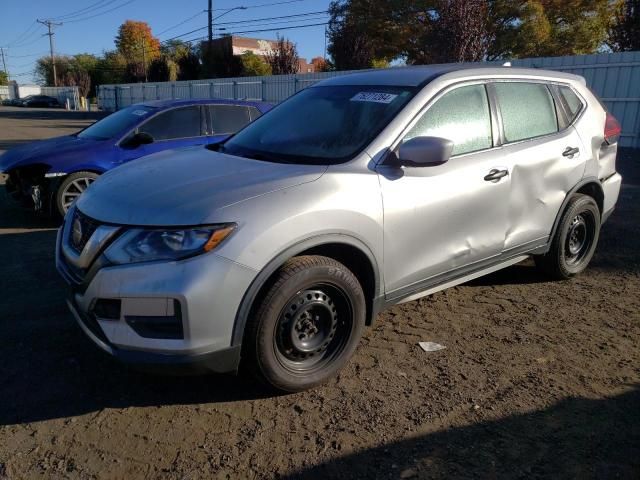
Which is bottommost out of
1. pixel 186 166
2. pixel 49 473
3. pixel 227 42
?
pixel 49 473

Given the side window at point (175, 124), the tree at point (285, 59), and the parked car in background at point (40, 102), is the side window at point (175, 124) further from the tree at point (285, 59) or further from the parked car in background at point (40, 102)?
the parked car in background at point (40, 102)

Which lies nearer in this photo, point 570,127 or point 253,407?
point 253,407

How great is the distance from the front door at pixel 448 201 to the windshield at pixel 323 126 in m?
0.26

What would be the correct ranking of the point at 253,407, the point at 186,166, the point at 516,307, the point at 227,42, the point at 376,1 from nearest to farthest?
1. the point at 253,407
2. the point at 186,166
3. the point at 516,307
4. the point at 376,1
5. the point at 227,42

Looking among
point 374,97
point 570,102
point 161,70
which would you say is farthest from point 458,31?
point 161,70

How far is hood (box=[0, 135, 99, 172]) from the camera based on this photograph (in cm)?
639

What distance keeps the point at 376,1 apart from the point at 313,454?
127 feet

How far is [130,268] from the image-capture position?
2.55 metres

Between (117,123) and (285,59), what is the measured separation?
1163 inches

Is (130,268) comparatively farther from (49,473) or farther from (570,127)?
(570,127)

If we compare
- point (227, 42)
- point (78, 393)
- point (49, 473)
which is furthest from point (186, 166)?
point (227, 42)

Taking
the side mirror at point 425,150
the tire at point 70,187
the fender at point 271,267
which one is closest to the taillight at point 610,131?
the side mirror at point 425,150

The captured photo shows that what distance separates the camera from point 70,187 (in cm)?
648

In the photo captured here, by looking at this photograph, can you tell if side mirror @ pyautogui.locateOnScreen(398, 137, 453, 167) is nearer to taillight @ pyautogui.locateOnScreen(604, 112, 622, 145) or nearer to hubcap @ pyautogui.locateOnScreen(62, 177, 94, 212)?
taillight @ pyautogui.locateOnScreen(604, 112, 622, 145)
